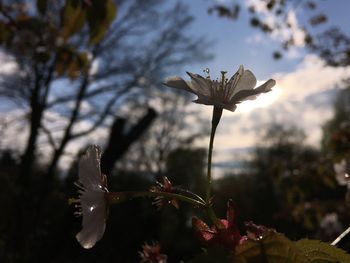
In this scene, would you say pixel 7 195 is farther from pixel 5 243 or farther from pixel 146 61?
pixel 146 61

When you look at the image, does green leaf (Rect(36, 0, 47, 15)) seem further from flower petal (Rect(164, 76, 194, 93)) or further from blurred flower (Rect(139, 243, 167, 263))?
blurred flower (Rect(139, 243, 167, 263))

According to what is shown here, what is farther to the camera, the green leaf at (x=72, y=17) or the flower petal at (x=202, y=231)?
the green leaf at (x=72, y=17)

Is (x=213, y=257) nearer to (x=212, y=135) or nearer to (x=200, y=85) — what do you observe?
(x=212, y=135)

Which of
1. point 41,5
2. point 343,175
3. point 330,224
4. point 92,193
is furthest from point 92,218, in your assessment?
point 330,224

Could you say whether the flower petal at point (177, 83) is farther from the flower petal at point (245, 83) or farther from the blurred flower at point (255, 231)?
the blurred flower at point (255, 231)

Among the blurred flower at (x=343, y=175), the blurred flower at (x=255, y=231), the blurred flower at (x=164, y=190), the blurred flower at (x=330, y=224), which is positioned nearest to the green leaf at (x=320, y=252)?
the blurred flower at (x=255, y=231)

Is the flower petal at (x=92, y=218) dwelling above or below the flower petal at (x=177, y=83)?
below

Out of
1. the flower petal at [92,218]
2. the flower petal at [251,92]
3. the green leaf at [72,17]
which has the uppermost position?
the green leaf at [72,17]
